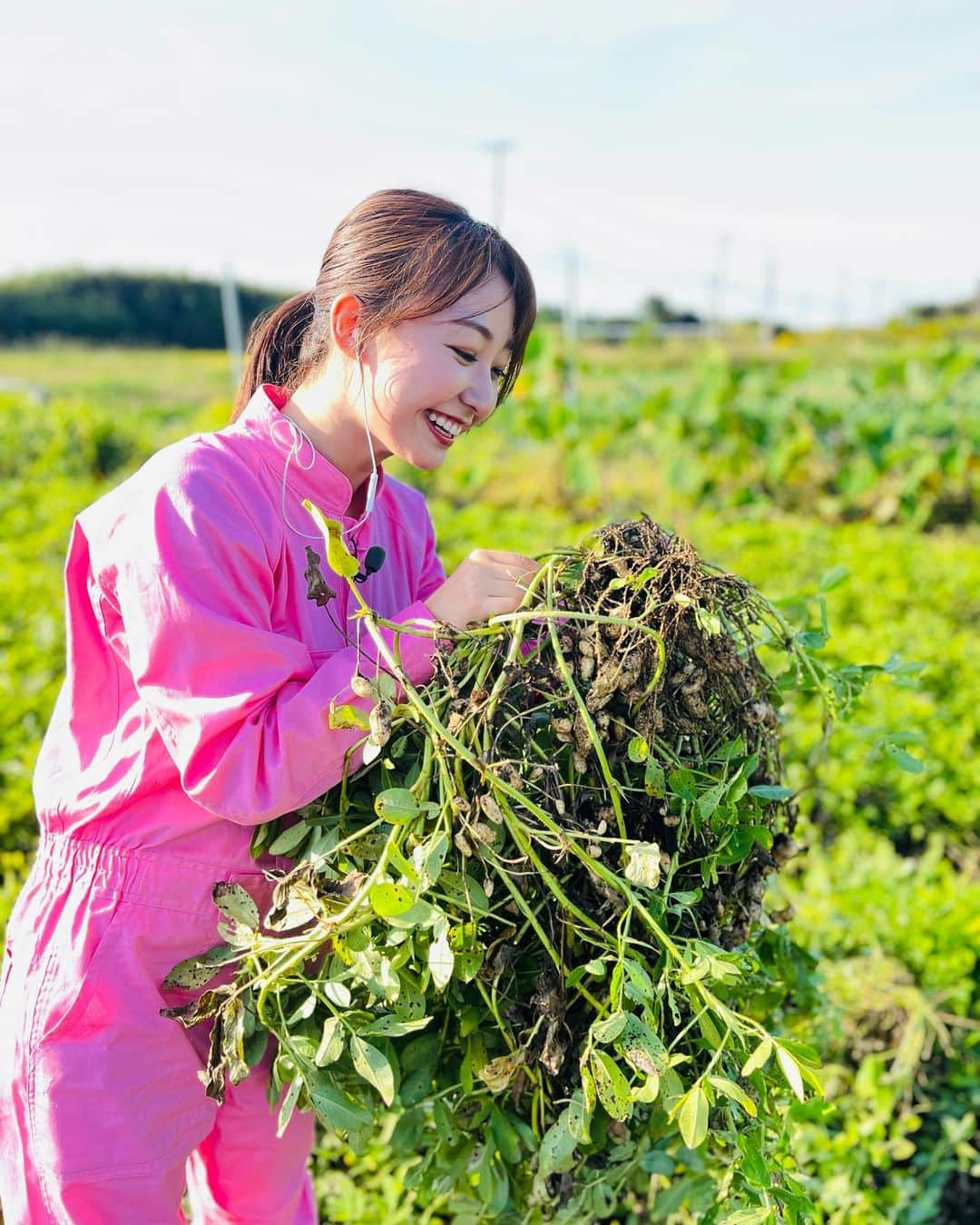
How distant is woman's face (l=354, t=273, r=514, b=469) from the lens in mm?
1315

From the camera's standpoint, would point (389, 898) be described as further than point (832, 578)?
No

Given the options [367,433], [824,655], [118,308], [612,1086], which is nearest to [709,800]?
[612,1086]

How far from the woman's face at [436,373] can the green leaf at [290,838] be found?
467 millimetres

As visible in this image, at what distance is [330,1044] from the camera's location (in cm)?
117

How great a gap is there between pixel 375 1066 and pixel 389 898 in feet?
0.70

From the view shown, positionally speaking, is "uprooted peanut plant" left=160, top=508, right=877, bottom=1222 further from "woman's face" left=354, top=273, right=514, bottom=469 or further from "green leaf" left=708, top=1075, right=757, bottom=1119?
"woman's face" left=354, top=273, right=514, bottom=469

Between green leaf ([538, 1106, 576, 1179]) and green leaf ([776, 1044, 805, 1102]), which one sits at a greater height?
green leaf ([776, 1044, 805, 1102])

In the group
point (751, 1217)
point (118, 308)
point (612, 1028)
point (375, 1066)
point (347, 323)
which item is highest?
point (347, 323)

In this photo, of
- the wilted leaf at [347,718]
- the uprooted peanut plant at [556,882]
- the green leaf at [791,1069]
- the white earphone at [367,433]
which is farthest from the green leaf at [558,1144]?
the white earphone at [367,433]

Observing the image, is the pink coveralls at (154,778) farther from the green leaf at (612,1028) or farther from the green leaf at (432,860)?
the green leaf at (612,1028)

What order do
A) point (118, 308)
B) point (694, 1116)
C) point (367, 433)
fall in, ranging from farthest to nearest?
1. point (118, 308)
2. point (367, 433)
3. point (694, 1116)

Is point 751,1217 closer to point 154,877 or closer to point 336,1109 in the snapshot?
point 336,1109

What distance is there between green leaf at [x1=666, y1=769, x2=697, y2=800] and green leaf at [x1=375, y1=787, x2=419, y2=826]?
0.27 m

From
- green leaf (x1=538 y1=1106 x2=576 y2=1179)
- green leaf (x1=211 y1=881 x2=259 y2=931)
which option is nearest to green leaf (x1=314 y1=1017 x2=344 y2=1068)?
green leaf (x1=211 y1=881 x2=259 y2=931)
